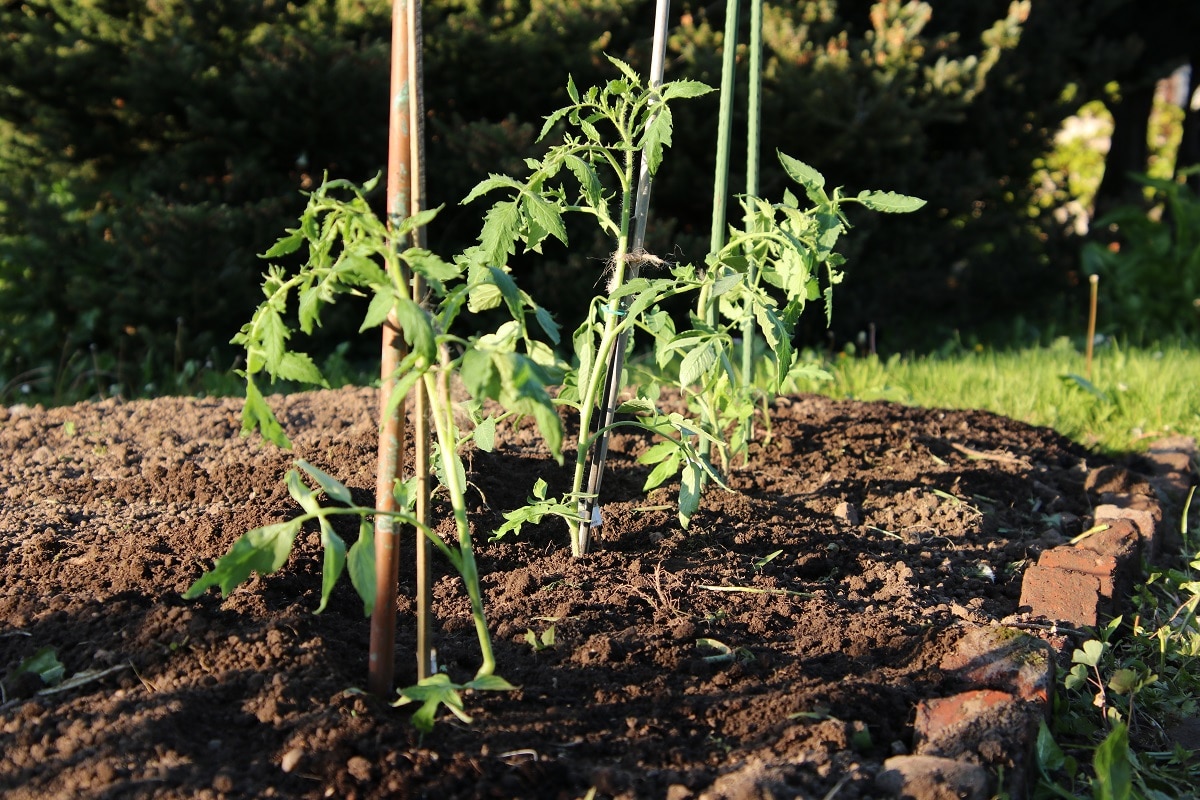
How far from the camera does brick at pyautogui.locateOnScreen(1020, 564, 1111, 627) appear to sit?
2328 millimetres

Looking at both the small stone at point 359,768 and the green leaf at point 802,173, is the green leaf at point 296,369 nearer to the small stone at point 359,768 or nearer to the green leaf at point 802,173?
the small stone at point 359,768

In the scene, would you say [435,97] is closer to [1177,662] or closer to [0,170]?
[0,170]

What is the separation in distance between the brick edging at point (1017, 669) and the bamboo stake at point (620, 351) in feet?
2.42

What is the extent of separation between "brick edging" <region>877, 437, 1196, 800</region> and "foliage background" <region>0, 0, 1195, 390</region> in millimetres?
2389

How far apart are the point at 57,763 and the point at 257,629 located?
1.26 feet

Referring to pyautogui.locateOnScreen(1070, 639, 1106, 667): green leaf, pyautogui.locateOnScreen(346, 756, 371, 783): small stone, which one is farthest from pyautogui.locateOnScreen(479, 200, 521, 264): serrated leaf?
pyautogui.locateOnScreen(1070, 639, 1106, 667): green leaf

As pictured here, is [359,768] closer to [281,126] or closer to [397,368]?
[397,368]

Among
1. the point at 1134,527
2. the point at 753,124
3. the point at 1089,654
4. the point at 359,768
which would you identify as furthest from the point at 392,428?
the point at 1134,527

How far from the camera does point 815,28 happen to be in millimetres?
5266

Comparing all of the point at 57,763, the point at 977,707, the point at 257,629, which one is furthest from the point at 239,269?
the point at 977,707

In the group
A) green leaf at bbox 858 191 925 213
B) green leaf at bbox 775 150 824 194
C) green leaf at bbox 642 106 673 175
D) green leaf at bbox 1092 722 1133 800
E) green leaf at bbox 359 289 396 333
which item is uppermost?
green leaf at bbox 642 106 673 175

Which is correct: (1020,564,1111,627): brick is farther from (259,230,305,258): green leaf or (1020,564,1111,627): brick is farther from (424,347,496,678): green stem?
(259,230,305,258): green leaf

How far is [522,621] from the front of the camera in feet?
6.87

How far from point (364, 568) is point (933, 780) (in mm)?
829
